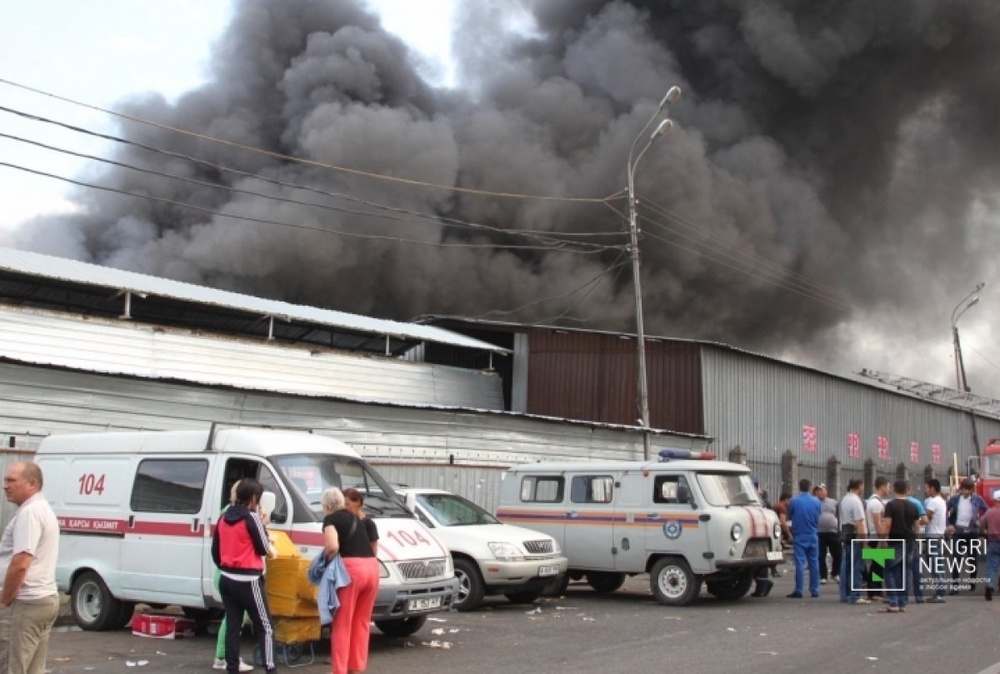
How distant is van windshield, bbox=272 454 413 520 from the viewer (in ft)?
29.3

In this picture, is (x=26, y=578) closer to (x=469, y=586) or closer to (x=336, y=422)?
(x=469, y=586)

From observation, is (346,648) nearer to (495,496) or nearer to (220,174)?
(495,496)

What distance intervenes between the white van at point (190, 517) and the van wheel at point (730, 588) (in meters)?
5.67

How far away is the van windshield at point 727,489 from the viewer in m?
12.6

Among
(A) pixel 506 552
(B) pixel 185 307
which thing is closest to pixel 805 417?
(B) pixel 185 307

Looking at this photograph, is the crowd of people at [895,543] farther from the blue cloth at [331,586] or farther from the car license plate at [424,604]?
the blue cloth at [331,586]

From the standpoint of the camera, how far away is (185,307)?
2203 cm

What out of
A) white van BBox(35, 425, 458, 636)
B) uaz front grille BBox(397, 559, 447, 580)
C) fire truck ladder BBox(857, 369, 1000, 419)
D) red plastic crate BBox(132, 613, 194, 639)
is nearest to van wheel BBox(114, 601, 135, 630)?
white van BBox(35, 425, 458, 636)

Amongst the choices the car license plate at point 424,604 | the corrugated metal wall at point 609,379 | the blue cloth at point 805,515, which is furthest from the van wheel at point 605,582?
the corrugated metal wall at point 609,379

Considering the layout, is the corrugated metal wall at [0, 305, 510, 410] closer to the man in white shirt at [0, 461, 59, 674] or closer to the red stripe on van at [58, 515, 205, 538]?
the red stripe on van at [58, 515, 205, 538]

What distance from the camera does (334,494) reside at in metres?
7.33

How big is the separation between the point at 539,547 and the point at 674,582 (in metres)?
1.97

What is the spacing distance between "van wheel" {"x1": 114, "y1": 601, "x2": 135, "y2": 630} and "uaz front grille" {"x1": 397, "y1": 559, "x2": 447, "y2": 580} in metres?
3.13

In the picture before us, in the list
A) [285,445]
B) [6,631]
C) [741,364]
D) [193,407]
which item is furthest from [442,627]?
[741,364]
